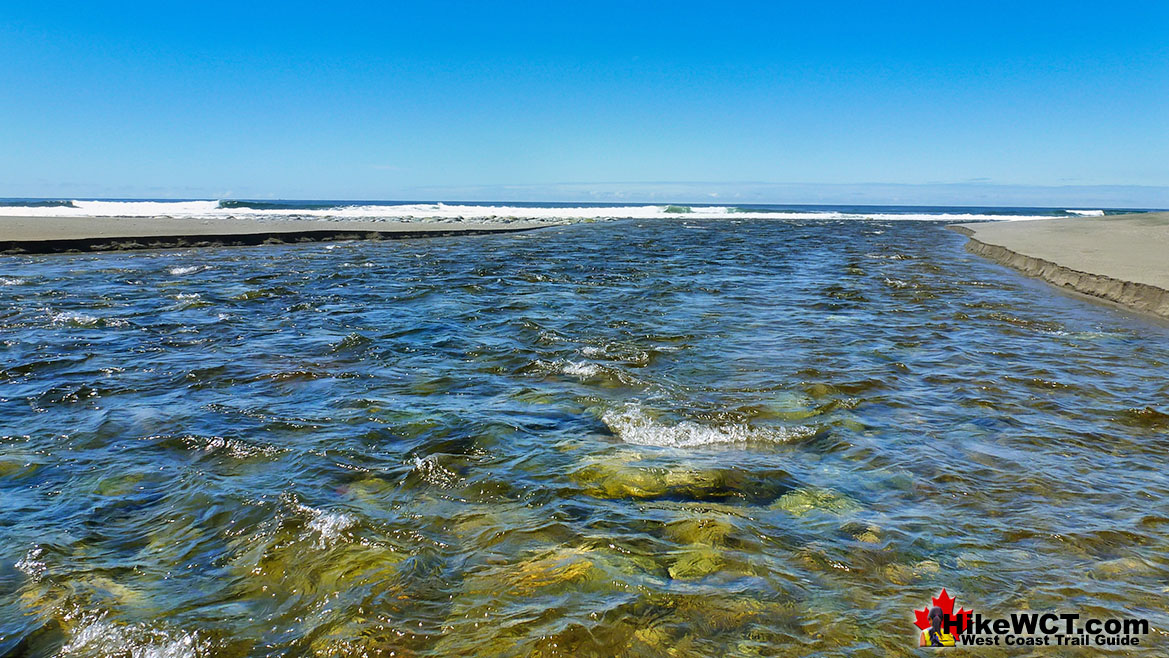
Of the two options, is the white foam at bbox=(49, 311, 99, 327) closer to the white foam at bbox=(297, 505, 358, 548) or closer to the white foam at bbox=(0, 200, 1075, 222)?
the white foam at bbox=(297, 505, 358, 548)

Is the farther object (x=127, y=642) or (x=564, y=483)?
(x=564, y=483)

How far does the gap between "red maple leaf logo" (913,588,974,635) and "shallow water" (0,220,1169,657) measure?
5 cm

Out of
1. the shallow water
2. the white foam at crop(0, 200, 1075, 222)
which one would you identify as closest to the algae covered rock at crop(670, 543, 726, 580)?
the shallow water

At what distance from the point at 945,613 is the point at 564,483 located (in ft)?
6.84

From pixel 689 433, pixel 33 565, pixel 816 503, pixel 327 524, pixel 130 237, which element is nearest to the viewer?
pixel 33 565

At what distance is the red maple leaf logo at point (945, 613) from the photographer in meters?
2.57

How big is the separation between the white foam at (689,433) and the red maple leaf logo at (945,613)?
1973mm

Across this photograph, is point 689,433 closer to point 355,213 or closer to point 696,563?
point 696,563

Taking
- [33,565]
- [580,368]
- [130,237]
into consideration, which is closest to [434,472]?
[33,565]

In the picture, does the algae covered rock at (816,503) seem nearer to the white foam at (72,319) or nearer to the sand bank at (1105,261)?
the sand bank at (1105,261)

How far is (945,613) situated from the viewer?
8.63ft

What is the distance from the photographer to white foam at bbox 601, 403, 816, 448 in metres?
4.66

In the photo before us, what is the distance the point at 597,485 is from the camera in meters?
3.89

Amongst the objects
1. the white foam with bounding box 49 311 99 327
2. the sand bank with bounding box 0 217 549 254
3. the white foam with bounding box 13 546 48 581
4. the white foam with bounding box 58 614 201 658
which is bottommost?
the white foam with bounding box 58 614 201 658
